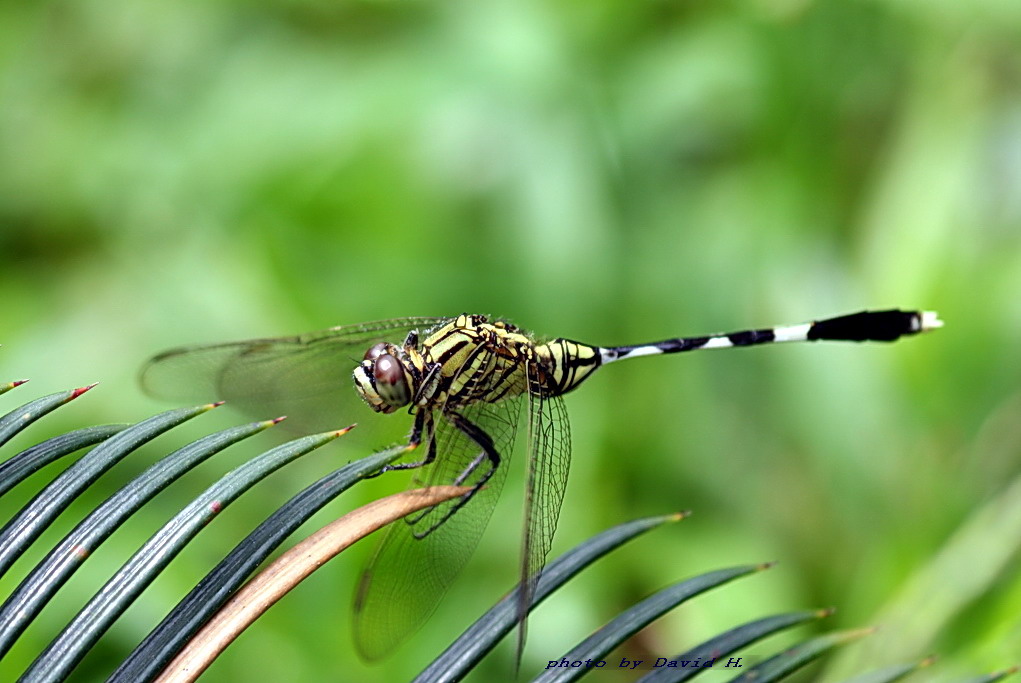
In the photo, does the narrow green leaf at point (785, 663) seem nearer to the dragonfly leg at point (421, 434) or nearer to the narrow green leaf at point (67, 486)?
the narrow green leaf at point (67, 486)

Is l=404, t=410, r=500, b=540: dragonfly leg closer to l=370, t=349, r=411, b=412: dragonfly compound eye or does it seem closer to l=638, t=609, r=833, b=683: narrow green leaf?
l=370, t=349, r=411, b=412: dragonfly compound eye

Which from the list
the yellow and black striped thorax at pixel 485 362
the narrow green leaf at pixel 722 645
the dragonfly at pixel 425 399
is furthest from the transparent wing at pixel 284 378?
the narrow green leaf at pixel 722 645

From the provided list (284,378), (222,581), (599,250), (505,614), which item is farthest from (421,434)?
(599,250)

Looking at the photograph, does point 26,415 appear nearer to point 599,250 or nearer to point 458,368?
point 458,368

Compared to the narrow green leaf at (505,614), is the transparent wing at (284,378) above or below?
above

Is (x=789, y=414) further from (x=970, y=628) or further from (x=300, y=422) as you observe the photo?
(x=300, y=422)

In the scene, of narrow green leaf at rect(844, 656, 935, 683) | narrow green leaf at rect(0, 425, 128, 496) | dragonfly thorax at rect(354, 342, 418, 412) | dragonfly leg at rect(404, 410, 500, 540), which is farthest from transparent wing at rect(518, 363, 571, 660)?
narrow green leaf at rect(0, 425, 128, 496)

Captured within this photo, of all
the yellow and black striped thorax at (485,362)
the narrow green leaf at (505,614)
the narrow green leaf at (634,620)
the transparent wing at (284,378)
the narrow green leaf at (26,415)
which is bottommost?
the narrow green leaf at (634,620)

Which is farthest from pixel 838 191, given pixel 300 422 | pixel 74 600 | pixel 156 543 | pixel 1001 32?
pixel 156 543

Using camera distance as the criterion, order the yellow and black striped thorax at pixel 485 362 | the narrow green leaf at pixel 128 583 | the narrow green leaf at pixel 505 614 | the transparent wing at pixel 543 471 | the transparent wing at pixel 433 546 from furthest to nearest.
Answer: the yellow and black striped thorax at pixel 485 362, the transparent wing at pixel 433 546, the transparent wing at pixel 543 471, the narrow green leaf at pixel 505 614, the narrow green leaf at pixel 128 583
